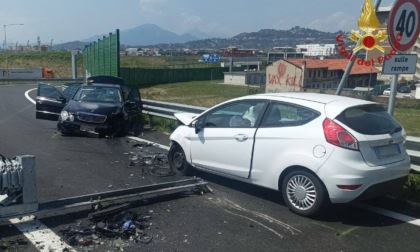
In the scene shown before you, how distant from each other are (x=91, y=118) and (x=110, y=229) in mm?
6496

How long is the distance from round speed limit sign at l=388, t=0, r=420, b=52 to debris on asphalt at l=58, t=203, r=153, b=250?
4148mm

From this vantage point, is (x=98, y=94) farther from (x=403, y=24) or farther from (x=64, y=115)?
(x=403, y=24)

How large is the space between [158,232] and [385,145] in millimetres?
2917

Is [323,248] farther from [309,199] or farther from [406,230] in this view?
[406,230]

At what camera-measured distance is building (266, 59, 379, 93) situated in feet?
232

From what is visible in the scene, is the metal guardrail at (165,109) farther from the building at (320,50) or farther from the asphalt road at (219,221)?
the building at (320,50)

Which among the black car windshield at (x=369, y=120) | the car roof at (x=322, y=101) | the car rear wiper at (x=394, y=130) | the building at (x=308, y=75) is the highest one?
the car roof at (x=322, y=101)

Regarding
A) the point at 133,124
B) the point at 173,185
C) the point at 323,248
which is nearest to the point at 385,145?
the point at 323,248

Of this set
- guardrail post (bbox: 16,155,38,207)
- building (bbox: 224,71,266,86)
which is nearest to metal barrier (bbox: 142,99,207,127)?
guardrail post (bbox: 16,155,38,207)

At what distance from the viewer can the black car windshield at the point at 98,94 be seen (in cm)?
1170

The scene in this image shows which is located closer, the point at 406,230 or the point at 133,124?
the point at 406,230

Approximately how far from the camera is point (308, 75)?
73.6 m

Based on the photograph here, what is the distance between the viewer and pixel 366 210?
18.7ft

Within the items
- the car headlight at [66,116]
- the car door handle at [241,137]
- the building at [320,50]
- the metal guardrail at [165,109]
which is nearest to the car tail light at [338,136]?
the car door handle at [241,137]
